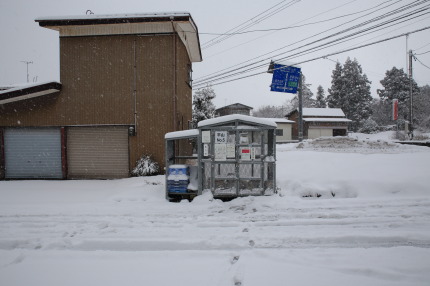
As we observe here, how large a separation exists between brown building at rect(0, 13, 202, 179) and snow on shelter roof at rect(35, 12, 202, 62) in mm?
50

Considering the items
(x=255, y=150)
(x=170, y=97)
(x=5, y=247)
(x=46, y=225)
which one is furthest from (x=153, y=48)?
(x=5, y=247)

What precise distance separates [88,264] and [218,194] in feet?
15.0

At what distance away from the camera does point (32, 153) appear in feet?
42.8

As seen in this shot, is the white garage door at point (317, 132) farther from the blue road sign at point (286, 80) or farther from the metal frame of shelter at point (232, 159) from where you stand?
the metal frame of shelter at point (232, 159)

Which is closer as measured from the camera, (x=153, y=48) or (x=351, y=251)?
(x=351, y=251)

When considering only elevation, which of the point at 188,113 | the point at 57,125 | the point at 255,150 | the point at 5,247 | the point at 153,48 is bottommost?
the point at 5,247


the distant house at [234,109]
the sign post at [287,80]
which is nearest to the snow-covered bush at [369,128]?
the distant house at [234,109]

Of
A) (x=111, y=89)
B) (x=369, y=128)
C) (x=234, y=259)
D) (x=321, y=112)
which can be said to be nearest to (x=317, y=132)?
(x=321, y=112)

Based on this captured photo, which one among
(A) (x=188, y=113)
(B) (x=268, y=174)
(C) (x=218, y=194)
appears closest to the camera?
(C) (x=218, y=194)

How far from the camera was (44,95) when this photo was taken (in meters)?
13.0

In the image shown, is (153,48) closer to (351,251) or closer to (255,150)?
(255,150)

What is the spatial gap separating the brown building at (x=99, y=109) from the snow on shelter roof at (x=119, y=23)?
0.05m

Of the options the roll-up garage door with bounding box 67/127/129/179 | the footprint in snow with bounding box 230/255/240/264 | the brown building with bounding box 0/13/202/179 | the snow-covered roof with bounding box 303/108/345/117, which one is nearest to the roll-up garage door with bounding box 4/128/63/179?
the brown building with bounding box 0/13/202/179

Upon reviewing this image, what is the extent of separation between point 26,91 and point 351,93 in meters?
53.3
